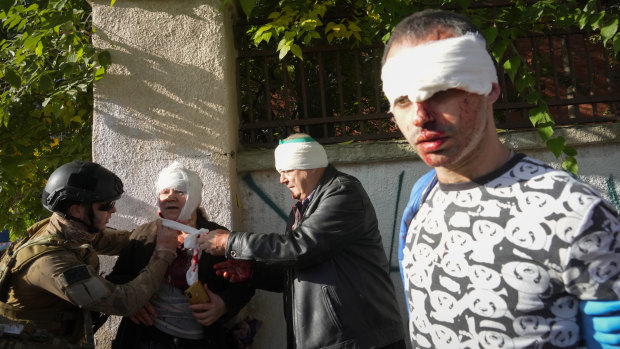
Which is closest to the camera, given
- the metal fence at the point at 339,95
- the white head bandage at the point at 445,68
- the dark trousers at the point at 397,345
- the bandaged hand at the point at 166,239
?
Result: the white head bandage at the point at 445,68

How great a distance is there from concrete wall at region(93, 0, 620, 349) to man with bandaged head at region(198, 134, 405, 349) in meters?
0.94

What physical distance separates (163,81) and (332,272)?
194cm

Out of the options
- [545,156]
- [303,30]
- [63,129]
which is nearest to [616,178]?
[545,156]

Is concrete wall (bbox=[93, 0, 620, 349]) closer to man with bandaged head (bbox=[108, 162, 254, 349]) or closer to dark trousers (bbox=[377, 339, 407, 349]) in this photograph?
man with bandaged head (bbox=[108, 162, 254, 349])

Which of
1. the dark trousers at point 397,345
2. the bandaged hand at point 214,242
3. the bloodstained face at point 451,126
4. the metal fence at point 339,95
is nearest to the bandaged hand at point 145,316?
the bandaged hand at point 214,242

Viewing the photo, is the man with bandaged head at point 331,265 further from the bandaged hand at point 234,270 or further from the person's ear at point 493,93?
the person's ear at point 493,93

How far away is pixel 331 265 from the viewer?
106 inches

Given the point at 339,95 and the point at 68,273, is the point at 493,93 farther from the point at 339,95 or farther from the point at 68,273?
the point at 339,95

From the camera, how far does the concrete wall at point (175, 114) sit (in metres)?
3.69

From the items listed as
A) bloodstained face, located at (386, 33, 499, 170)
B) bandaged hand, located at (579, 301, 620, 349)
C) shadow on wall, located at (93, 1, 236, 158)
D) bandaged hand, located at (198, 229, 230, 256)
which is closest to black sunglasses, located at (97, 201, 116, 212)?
bandaged hand, located at (198, 229, 230, 256)

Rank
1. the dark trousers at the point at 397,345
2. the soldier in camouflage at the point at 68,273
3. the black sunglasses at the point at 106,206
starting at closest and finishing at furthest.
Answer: the soldier in camouflage at the point at 68,273
the dark trousers at the point at 397,345
the black sunglasses at the point at 106,206

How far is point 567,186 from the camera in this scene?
4.11 ft

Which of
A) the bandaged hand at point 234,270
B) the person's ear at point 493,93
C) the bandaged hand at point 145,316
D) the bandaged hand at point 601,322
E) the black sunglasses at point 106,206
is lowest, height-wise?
the bandaged hand at point 145,316

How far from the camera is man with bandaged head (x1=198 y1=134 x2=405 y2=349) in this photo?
261 centimetres
